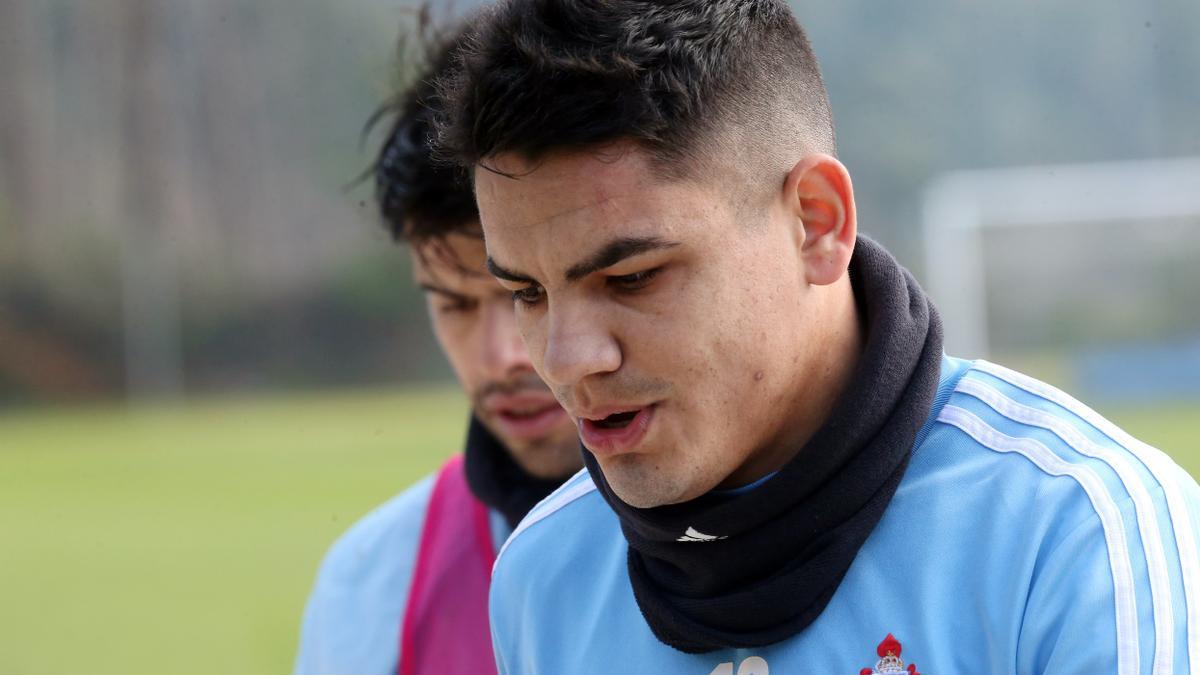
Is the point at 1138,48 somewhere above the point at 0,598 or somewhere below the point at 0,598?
above

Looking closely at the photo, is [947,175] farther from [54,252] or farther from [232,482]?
[54,252]

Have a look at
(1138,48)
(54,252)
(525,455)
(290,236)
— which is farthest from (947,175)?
(525,455)

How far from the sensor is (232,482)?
1505 centimetres

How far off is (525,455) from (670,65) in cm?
120

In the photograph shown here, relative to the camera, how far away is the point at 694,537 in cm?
168

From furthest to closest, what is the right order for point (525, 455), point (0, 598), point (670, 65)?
point (0, 598), point (525, 455), point (670, 65)

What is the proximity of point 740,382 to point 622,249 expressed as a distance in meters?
0.22

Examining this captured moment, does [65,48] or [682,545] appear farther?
[65,48]

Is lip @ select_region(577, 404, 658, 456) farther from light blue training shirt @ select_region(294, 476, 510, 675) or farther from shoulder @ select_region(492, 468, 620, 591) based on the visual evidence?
light blue training shirt @ select_region(294, 476, 510, 675)

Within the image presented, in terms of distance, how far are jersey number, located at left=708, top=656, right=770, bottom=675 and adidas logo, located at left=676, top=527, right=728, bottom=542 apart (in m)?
0.15

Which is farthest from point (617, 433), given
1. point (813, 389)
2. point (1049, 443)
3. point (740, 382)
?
point (1049, 443)

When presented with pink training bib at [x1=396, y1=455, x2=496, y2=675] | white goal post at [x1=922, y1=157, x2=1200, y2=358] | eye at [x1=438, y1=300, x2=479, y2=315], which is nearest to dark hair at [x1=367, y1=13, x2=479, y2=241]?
eye at [x1=438, y1=300, x2=479, y2=315]

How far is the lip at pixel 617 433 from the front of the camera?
1640 mm

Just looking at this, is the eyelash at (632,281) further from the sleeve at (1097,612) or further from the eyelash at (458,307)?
the eyelash at (458,307)
